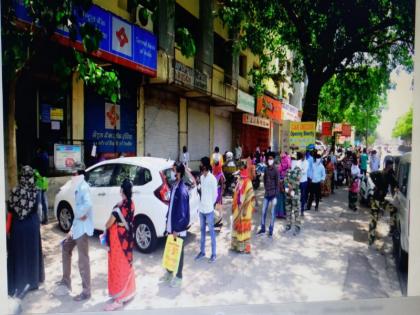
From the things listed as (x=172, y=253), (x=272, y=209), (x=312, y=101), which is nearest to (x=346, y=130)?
(x=312, y=101)

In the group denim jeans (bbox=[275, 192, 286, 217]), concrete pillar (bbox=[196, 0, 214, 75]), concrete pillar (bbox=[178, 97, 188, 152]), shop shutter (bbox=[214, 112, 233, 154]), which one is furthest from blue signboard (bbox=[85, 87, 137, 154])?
denim jeans (bbox=[275, 192, 286, 217])

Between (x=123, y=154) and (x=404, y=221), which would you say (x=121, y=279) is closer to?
(x=123, y=154)

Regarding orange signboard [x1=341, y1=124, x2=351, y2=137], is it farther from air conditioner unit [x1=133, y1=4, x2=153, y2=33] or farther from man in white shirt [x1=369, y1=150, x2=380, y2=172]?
air conditioner unit [x1=133, y1=4, x2=153, y2=33]

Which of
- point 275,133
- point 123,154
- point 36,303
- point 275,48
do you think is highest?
point 275,48

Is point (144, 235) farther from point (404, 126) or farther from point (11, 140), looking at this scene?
point (404, 126)

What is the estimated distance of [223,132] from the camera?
511 centimetres

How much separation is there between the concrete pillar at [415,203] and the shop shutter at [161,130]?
10.2 ft

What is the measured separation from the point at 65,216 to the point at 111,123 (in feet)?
4.26

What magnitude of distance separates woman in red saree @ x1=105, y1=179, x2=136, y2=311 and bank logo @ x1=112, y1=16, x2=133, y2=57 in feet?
5.62

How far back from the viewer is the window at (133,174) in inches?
146

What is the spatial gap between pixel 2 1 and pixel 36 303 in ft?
10.6

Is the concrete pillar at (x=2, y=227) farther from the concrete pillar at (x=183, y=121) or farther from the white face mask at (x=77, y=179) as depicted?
the concrete pillar at (x=183, y=121)

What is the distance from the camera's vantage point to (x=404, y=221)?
389cm

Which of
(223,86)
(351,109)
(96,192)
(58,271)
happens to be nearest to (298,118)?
(351,109)
